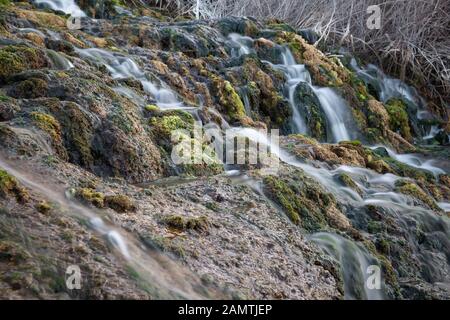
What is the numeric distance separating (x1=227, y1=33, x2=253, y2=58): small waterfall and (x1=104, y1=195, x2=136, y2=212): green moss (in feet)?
17.3

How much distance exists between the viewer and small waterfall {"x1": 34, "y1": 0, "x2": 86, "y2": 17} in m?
9.15

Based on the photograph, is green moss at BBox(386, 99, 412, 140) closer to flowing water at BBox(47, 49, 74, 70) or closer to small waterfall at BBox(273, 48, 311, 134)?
small waterfall at BBox(273, 48, 311, 134)

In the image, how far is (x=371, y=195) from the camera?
545 centimetres

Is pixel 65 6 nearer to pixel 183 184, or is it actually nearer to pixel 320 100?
pixel 320 100

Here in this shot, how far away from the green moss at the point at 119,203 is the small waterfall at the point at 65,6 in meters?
6.28

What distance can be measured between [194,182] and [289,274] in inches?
47.1

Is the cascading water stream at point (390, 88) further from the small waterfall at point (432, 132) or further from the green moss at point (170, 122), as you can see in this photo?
the green moss at point (170, 122)

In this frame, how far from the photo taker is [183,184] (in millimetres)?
4332

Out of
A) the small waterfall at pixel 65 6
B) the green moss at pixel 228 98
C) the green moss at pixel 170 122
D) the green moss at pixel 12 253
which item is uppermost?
the small waterfall at pixel 65 6

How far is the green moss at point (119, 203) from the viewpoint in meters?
3.53

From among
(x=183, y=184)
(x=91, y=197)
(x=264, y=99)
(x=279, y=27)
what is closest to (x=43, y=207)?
(x=91, y=197)

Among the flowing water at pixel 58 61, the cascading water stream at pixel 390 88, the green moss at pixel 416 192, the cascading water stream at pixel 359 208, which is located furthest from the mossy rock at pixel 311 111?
the flowing water at pixel 58 61
